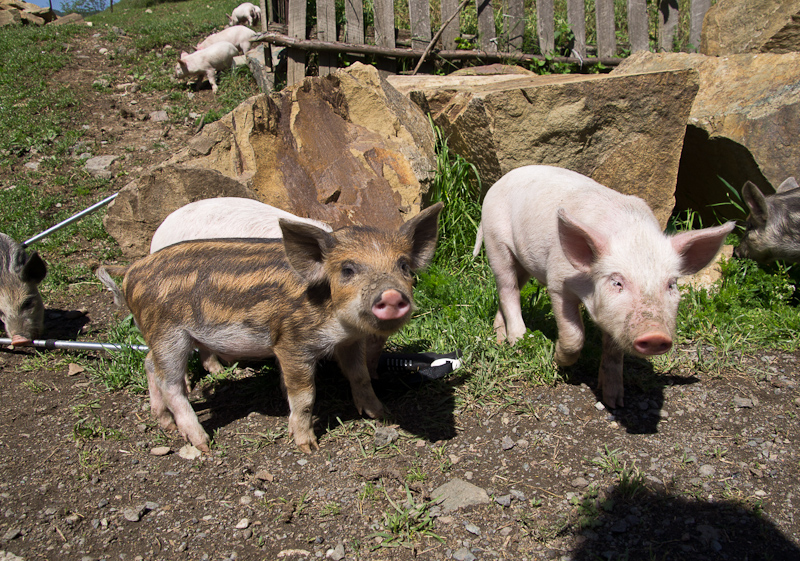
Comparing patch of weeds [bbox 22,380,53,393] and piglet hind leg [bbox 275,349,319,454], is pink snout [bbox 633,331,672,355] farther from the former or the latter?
patch of weeds [bbox 22,380,53,393]

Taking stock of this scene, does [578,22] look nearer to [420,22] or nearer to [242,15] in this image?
[420,22]

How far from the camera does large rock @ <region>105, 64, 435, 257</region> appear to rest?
16.4 ft

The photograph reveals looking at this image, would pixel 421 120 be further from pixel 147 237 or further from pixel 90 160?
pixel 90 160

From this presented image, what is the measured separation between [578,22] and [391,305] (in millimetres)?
7094

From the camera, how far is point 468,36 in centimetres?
809

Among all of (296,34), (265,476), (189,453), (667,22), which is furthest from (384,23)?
(265,476)

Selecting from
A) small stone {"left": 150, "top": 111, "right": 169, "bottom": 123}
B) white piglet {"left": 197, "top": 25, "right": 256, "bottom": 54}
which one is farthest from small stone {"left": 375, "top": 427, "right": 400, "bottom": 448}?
white piglet {"left": 197, "top": 25, "right": 256, "bottom": 54}

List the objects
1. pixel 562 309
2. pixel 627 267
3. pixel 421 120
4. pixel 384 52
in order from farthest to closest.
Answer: pixel 384 52, pixel 421 120, pixel 562 309, pixel 627 267

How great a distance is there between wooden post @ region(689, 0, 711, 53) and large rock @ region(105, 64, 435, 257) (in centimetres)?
523

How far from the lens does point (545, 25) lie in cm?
812

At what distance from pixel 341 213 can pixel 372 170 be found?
1.82 ft

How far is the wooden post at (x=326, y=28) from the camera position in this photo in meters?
7.55

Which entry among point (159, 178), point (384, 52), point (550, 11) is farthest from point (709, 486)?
point (550, 11)

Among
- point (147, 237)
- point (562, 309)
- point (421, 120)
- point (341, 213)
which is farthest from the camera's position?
point (421, 120)
